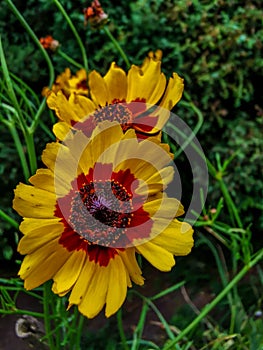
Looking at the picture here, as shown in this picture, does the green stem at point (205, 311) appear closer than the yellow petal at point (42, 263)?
No

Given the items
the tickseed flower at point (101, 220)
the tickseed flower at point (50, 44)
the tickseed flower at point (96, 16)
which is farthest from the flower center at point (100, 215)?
the tickseed flower at point (50, 44)

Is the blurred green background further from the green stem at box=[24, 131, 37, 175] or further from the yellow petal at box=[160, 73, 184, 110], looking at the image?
the yellow petal at box=[160, 73, 184, 110]

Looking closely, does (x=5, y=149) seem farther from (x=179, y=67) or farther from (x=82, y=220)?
(x=82, y=220)

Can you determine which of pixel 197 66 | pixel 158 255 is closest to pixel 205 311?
pixel 158 255

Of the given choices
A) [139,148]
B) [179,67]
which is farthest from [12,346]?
[139,148]

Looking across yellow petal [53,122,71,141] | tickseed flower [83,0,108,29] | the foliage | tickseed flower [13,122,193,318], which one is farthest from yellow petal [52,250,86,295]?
the foliage

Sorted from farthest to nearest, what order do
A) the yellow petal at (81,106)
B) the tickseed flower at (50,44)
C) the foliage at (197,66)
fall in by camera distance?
the foliage at (197,66)
the tickseed flower at (50,44)
the yellow petal at (81,106)

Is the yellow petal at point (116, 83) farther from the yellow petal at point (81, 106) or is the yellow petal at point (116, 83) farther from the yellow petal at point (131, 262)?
the yellow petal at point (131, 262)
